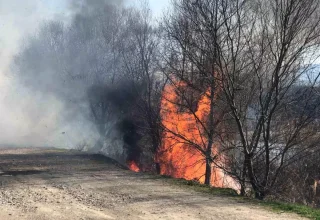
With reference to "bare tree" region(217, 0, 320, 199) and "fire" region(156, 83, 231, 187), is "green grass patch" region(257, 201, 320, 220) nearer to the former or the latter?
"bare tree" region(217, 0, 320, 199)

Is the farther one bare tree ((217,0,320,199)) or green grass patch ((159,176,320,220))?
bare tree ((217,0,320,199))

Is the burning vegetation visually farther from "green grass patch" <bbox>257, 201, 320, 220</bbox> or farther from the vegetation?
"green grass patch" <bbox>257, 201, 320, 220</bbox>

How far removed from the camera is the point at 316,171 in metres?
13.7

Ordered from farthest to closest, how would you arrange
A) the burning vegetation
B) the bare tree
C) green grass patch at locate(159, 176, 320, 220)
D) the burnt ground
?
the burning vegetation, the bare tree, green grass patch at locate(159, 176, 320, 220), the burnt ground

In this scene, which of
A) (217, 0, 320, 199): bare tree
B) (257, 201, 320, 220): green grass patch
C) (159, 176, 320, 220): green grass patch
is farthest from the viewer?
(217, 0, 320, 199): bare tree

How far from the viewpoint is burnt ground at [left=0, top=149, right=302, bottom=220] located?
19.7ft

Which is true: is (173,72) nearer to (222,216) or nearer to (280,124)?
(280,124)

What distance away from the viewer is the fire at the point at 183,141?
46.1 ft

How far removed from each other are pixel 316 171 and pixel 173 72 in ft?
21.9

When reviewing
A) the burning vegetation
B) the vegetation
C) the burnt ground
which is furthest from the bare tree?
the burning vegetation

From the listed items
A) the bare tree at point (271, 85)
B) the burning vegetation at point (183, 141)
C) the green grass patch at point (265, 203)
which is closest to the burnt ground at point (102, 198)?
the green grass patch at point (265, 203)

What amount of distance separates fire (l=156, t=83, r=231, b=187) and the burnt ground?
14.6 feet

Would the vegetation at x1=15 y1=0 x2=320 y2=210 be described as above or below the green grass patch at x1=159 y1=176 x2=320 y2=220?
above

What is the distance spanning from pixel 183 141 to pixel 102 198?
306 inches
